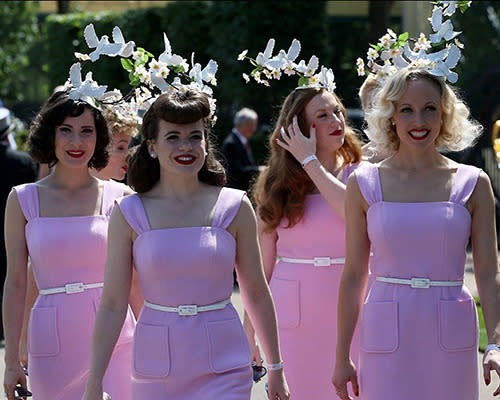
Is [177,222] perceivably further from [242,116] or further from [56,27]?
[56,27]

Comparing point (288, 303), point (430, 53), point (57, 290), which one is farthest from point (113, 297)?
point (430, 53)

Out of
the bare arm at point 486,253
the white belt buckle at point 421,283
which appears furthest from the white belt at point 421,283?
the bare arm at point 486,253

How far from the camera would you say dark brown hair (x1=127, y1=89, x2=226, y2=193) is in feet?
13.6

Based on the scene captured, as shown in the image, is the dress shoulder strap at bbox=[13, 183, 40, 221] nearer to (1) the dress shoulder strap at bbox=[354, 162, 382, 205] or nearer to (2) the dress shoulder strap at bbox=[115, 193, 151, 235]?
(2) the dress shoulder strap at bbox=[115, 193, 151, 235]

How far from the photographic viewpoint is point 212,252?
398cm

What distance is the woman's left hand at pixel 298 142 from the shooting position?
17.2 feet

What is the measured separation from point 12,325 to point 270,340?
1.31m

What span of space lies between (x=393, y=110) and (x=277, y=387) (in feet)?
4.09

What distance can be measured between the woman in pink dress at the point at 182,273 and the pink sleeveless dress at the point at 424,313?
429 mm

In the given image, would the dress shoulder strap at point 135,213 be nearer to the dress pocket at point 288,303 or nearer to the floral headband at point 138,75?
the floral headband at point 138,75

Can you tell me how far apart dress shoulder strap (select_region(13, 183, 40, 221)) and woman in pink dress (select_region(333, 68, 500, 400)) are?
1484mm

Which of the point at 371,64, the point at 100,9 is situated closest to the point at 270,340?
the point at 371,64

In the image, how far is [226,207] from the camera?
413 centimetres

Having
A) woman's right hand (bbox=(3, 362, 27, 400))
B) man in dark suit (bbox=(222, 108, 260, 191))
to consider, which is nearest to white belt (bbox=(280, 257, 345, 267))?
woman's right hand (bbox=(3, 362, 27, 400))
